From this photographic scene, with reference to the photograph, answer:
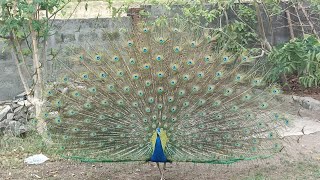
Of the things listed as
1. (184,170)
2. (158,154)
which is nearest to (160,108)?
(158,154)

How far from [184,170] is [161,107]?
968 millimetres

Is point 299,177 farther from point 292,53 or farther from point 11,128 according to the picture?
point 11,128

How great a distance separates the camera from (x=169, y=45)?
5.62 metres

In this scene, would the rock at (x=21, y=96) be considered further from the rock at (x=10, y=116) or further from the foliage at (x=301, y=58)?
the foliage at (x=301, y=58)

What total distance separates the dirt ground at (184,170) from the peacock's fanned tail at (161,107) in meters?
0.44

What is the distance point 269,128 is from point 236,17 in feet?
14.7

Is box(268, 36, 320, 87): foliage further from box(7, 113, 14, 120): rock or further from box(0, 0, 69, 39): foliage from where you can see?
box(7, 113, 14, 120): rock

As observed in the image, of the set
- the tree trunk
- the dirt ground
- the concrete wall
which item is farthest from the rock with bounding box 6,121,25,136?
the concrete wall

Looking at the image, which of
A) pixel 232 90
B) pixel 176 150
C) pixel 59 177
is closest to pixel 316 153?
pixel 232 90

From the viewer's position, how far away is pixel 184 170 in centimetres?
612

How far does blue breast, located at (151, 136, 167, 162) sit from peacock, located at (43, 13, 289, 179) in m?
0.01

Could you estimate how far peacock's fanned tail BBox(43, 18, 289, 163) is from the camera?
216 inches

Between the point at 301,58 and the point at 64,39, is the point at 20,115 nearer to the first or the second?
the point at 64,39

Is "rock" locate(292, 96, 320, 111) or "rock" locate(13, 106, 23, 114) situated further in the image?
"rock" locate(292, 96, 320, 111)
